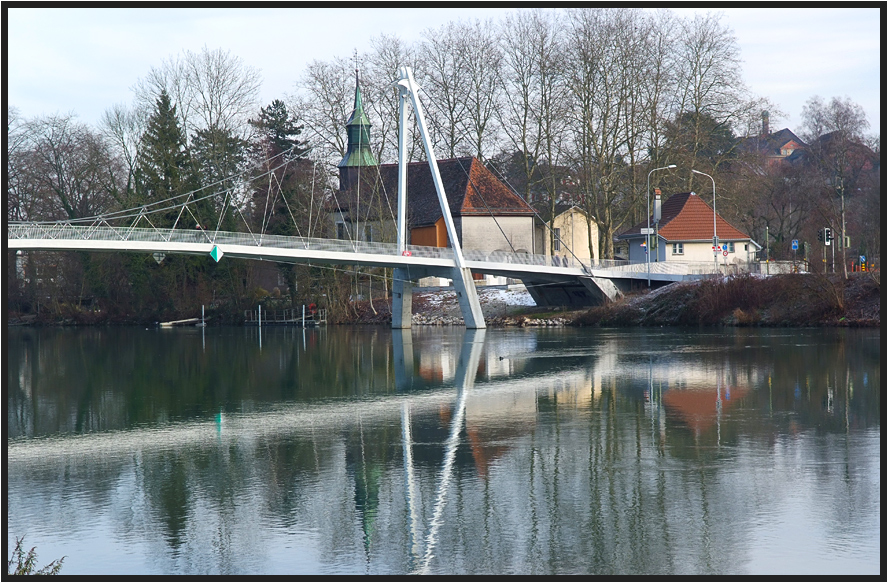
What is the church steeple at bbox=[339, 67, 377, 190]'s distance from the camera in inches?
2232

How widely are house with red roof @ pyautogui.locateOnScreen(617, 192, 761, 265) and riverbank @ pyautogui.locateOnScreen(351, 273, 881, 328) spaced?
274 inches

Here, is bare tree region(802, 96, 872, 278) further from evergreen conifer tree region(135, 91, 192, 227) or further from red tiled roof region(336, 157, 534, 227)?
evergreen conifer tree region(135, 91, 192, 227)

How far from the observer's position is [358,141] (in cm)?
5966

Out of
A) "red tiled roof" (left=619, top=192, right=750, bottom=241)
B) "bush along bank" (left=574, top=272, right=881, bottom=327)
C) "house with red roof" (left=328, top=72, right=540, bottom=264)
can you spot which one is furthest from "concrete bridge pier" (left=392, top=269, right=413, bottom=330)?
"red tiled roof" (left=619, top=192, right=750, bottom=241)

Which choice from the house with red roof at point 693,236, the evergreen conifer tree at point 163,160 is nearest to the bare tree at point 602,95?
the house with red roof at point 693,236

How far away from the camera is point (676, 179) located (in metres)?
56.3

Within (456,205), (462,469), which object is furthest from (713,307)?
(462,469)

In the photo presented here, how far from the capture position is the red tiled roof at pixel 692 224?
177 ft

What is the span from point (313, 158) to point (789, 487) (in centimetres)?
4873

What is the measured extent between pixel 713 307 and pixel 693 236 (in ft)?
42.5

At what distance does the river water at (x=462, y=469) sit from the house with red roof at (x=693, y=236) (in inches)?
1142

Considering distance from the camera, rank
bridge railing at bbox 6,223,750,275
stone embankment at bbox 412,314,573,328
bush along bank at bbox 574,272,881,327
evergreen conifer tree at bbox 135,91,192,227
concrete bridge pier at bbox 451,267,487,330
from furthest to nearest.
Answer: evergreen conifer tree at bbox 135,91,192,227 < stone embankment at bbox 412,314,573,328 < concrete bridge pier at bbox 451,267,487,330 < bridge railing at bbox 6,223,750,275 < bush along bank at bbox 574,272,881,327

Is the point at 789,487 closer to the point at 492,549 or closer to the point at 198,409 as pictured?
the point at 492,549

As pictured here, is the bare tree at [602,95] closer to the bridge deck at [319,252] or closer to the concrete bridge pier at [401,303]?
the bridge deck at [319,252]
